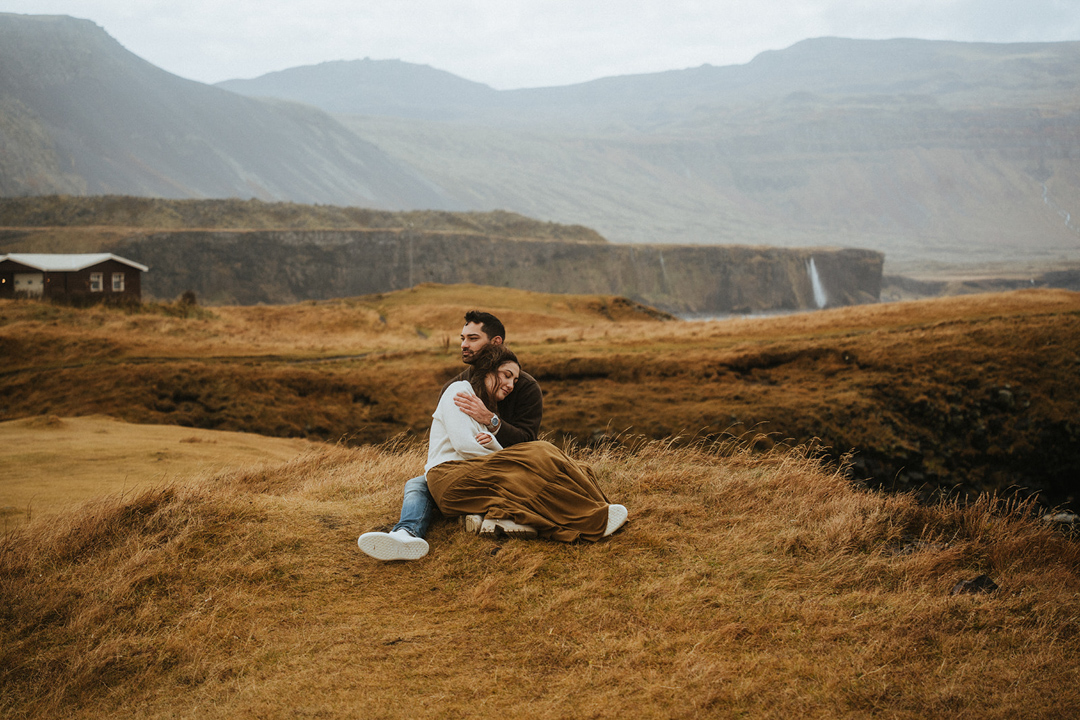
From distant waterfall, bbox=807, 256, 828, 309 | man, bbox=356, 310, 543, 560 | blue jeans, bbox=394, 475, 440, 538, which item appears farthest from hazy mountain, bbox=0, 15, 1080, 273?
man, bbox=356, 310, 543, 560

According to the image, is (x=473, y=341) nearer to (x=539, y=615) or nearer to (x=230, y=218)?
(x=539, y=615)

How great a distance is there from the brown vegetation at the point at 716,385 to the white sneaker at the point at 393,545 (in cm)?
963

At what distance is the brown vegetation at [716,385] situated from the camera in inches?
657

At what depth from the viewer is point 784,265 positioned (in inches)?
3423

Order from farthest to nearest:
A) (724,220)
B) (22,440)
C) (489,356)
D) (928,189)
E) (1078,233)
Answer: (928,189), (724,220), (1078,233), (22,440), (489,356)

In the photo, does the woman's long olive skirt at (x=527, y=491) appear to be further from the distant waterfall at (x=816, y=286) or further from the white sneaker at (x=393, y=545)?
the distant waterfall at (x=816, y=286)

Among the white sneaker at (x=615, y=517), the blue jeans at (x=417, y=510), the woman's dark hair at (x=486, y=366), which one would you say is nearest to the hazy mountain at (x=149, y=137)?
the blue jeans at (x=417, y=510)

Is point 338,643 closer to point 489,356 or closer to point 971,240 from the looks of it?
point 489,356

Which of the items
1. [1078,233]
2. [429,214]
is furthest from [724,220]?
[429,214]

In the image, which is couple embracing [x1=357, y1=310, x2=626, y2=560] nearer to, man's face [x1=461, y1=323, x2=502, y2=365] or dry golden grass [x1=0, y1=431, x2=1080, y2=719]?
man's face [x1=461, y1=323, x2=502, y2=365]

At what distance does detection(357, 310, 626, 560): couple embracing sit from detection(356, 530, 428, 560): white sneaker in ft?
0.03

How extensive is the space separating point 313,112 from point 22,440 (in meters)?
177

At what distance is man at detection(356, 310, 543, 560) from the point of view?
5660 mm

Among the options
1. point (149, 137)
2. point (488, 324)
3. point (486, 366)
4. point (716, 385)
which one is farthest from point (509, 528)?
point (149, 137)
